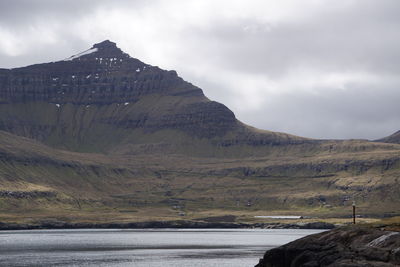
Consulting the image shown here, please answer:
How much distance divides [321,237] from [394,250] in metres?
17.2

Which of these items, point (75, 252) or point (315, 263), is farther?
point (75, 252)

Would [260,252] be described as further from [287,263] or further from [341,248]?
[341,248]

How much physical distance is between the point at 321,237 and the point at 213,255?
7719 centimetres

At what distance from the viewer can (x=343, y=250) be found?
88.1 metres

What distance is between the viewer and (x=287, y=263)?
9969cm

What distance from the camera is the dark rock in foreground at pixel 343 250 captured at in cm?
8066

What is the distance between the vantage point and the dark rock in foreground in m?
80.7

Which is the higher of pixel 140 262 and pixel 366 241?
pixel 366 241

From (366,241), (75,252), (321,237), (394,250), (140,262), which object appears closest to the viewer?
(394,250)

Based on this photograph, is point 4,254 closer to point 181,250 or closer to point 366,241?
point 181,250

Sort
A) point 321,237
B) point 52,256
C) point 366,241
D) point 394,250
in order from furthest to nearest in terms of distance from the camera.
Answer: point 52,256 → point 321,237 → point 366,241 → point 394,250

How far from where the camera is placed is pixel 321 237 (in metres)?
96.1

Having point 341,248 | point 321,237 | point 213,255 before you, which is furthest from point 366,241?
point 213,255

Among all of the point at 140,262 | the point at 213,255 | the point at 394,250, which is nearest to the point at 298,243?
the point at 394,250
